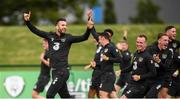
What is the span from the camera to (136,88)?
19.3 metres

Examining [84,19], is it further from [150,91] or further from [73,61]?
[150,91]

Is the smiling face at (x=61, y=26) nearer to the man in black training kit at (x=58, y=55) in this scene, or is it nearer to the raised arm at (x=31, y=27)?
the man in black training kit at (x=58, y=55)

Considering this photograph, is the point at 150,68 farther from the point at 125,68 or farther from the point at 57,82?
the point at 57,82

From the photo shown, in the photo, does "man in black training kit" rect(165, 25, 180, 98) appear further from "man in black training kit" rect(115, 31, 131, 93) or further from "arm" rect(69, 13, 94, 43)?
"arm" rect(69, 13, 94, 43)

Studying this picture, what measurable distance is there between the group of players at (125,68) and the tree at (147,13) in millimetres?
29998

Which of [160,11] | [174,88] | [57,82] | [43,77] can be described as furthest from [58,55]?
[160,11]

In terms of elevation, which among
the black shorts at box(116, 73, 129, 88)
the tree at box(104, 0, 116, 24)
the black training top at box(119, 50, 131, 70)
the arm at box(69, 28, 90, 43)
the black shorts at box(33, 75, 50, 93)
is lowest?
the tree at box(104, 0, 116, 24)

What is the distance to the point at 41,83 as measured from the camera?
925 inches

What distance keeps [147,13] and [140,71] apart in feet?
114

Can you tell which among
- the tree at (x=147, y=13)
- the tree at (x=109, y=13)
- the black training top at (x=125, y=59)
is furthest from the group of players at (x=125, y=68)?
the tree at (x=109, y=13)

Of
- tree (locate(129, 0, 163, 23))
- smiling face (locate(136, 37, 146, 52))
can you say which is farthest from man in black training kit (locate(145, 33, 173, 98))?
tree (locate(129, 0, 163, 23))

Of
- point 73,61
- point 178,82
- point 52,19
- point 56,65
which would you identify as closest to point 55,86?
point 56,65

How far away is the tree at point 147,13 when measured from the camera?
5291 cm

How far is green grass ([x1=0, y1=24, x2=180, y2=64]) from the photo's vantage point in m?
36.9
